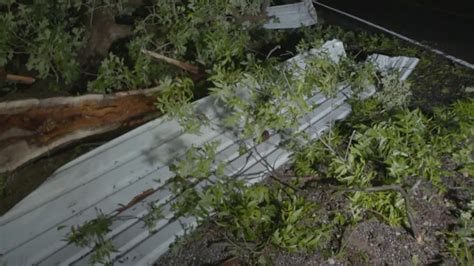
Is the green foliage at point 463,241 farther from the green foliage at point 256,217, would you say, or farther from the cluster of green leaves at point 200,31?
the cluster of green leaves at point 200,31

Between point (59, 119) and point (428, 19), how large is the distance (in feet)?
18.2

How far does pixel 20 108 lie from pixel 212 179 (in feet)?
5.40

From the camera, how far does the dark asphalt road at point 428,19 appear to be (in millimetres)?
5152

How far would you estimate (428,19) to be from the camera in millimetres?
5973

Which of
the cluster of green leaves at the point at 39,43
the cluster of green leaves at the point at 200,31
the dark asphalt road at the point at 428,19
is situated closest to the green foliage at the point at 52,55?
the cluster of green leaves at the point at 39,43

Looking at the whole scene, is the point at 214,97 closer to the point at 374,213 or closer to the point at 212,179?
the point at 212,179

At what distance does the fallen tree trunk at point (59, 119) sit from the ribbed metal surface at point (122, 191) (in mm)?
317

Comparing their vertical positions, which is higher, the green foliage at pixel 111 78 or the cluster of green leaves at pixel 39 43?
the cluster of green leaves at pixel 39 43

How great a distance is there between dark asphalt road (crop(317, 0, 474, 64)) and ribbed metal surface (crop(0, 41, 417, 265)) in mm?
2725

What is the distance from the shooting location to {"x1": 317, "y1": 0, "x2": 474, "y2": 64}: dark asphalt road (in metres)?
5.15

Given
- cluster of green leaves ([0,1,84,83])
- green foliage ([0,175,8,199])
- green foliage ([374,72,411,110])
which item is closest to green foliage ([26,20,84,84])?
cluster of green leaves ([0,1,84,83])

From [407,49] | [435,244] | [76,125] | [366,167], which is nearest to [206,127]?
[76,125]

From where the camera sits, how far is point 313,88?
12.8 feet

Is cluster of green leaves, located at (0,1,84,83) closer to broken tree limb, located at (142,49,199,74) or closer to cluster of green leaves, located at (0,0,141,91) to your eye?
cluster of green leaves, located at (0,0,141,91)
